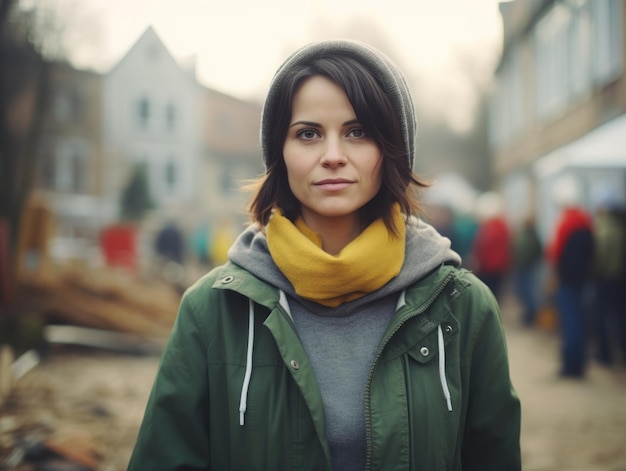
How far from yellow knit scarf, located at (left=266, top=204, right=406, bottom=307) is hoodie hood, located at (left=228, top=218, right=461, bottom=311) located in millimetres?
24

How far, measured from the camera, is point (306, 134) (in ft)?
6.15

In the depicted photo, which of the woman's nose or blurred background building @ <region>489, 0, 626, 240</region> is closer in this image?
the woman's nose

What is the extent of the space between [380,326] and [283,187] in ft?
1.78

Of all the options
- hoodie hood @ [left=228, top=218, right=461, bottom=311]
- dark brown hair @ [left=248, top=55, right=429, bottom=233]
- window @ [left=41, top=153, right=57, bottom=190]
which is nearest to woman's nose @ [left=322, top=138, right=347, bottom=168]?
dark brown hair @ [left=248, top=55, right=429, bottom=233]

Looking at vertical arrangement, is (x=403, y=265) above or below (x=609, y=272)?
above

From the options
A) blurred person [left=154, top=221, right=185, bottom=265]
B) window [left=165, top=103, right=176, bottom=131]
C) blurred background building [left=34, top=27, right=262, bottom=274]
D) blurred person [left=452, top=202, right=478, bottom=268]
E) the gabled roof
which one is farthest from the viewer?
window [left=165, top=103, right=176, bottom=131]

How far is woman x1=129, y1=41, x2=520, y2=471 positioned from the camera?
1722 millimetres

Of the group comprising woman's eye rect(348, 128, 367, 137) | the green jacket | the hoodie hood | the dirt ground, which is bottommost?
the dirt ground

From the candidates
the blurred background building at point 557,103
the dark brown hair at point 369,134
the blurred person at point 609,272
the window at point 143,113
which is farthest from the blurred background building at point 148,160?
the dark brown hair at point 369,134

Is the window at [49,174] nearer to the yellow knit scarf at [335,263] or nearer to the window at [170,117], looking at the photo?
the window at [170,117]

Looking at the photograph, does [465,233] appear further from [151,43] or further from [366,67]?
[366,67]

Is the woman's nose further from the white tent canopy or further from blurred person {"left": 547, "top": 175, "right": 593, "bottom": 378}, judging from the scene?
the white tent canopy

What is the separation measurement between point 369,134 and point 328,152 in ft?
0.50

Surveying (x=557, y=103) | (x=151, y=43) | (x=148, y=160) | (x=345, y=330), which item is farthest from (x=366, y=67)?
(x=148, y=160)
